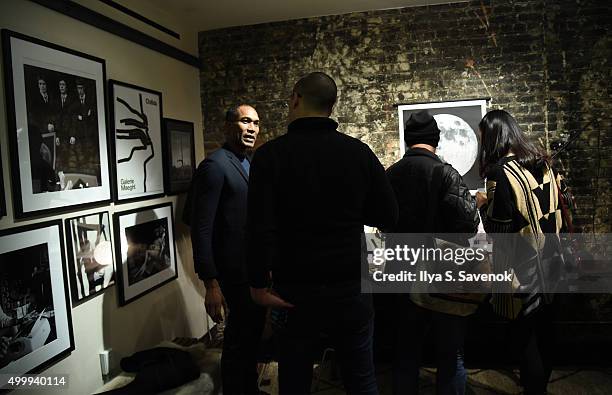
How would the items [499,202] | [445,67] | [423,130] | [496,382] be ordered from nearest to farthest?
1. [423,130]
2. [499,202]
3. [496,382]
4. [445,67]

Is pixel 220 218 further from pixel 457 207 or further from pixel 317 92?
pixel 457 207

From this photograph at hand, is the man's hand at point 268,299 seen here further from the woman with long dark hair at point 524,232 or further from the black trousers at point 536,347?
the black trousers at point 536,347

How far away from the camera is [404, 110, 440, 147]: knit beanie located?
1.90 metres

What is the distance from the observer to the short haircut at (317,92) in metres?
1.47

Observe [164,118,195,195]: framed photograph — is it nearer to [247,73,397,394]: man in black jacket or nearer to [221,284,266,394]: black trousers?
[221,284,266,394]: black trousers

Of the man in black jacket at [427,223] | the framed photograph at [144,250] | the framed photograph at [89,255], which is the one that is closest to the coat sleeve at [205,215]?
the framed photograph at [89,255]

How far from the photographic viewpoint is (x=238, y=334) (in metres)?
2.18

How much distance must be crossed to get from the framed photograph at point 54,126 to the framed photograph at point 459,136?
238 cm

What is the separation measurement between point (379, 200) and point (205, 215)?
3.08ft

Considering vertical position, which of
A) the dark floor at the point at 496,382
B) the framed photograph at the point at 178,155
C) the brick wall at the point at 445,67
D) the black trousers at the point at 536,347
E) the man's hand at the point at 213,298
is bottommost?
the dark floor at the point at 496,382

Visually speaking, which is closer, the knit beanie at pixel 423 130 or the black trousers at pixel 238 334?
the knit beanie at pixel 423 130

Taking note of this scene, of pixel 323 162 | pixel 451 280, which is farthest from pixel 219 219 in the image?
pixel 451 280

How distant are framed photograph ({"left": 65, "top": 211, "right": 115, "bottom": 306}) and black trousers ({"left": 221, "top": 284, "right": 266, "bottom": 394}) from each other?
0.72 m

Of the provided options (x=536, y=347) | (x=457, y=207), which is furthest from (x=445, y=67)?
(x=536, y=347)
